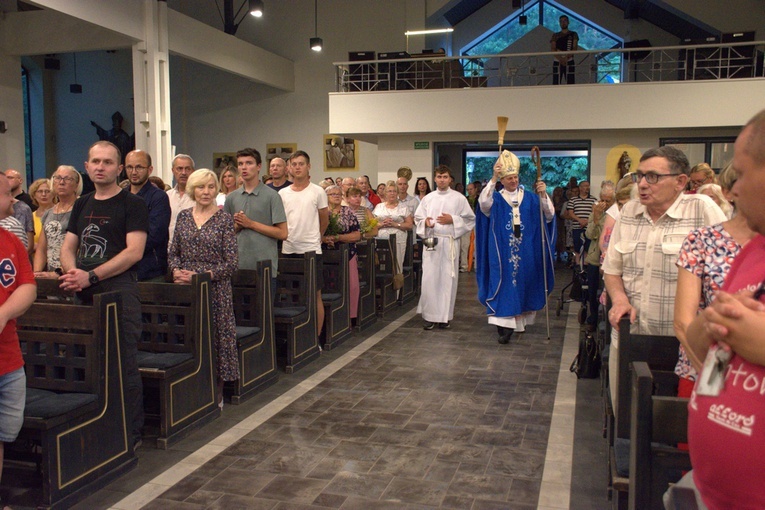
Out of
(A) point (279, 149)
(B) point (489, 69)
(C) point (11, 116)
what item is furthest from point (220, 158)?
(B) point (489, 69)

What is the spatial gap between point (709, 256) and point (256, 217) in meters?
3.96

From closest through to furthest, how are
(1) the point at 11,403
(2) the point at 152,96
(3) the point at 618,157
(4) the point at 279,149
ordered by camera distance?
(1) the point at 11,403, (2) the point at 152,96, (3) the point at 618,157, (4) the point at 279,149

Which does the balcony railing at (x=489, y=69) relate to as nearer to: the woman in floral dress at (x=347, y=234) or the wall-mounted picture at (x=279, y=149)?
the wall-mounted picture at (x=279, y=149)

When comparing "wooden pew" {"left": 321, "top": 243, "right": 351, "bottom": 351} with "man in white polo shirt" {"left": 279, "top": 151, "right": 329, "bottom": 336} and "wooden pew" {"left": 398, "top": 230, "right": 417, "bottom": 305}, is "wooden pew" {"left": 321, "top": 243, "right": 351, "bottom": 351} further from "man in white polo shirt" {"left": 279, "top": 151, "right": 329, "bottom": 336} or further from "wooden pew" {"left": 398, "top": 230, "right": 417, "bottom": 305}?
"wooden pew" {"left": 398, "top": 230, "right": 417, "bottom": 305}

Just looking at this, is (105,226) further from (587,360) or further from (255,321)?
(587,360)

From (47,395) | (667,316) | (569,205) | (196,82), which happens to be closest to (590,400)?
(667,316)

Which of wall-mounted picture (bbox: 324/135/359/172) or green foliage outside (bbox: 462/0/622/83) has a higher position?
green foliage outside (bbox: 462/0/622/83)

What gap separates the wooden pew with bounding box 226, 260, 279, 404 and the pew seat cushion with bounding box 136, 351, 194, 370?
2.54ft

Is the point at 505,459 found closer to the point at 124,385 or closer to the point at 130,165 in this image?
the point at 124,385

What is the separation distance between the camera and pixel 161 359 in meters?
4.20

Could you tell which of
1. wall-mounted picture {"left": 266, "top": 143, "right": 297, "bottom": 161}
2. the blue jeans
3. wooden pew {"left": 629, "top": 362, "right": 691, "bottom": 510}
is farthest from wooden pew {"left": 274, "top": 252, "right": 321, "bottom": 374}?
wall-mounted picture {"left": 266, "top": 143, "right": 297, "bottom": 161}

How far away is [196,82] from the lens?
19.7m

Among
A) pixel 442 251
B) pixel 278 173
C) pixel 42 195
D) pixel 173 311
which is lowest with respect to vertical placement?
pixel 173 311

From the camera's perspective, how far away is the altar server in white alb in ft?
25.7
